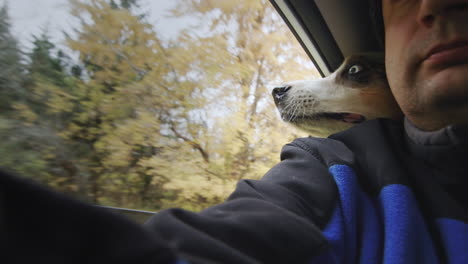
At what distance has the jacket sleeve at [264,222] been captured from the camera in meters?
0.36

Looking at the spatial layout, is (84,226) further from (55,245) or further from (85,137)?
(85,137)

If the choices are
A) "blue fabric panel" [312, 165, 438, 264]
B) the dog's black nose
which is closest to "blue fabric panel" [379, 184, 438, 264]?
"blue fabric panel" [312, 165, 438, 264]

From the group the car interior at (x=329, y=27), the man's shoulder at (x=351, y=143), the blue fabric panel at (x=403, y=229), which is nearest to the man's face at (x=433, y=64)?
the man's shoulder at (x=351, y=143)

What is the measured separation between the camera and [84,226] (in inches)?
8.8

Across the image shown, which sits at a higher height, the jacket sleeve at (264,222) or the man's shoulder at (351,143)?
the jacket sleeve at (264,222)

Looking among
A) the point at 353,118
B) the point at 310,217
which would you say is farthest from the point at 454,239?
the point at 353,118

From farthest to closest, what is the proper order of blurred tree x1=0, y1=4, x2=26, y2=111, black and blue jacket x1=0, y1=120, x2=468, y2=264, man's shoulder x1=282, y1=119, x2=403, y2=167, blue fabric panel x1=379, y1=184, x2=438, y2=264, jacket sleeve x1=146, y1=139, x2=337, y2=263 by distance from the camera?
blurred tree x1=0, y1=4, x2=26, y2=111 → man's shoulder x1=282, y1=119, x2=403, y2=167 → blue fabric panel x1=379, y1=184, x2=438, y2=264 → jacket sleeve x1=146, y1=139, x2=337, y2=263 → black and blue jacket x1=0, y1=120, x2=468, y2=264

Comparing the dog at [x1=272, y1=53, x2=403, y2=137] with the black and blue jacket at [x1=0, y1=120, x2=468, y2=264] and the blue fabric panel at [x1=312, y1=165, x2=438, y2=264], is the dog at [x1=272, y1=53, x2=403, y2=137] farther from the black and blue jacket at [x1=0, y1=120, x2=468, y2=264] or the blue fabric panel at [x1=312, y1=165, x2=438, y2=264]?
the blue fabric panel at [x1=312, y1=165, x2=438, y2=264]

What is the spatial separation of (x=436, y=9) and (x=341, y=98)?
2.22 ft

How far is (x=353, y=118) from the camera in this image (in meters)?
1.26

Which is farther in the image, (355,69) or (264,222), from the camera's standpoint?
(355,69)

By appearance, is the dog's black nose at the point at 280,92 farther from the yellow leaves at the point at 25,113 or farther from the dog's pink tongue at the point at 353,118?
the yellow leaves at the point at 25,113

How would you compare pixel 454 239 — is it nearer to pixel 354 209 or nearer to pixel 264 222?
pixel 354 209

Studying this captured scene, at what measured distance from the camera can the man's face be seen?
60 centimetres
